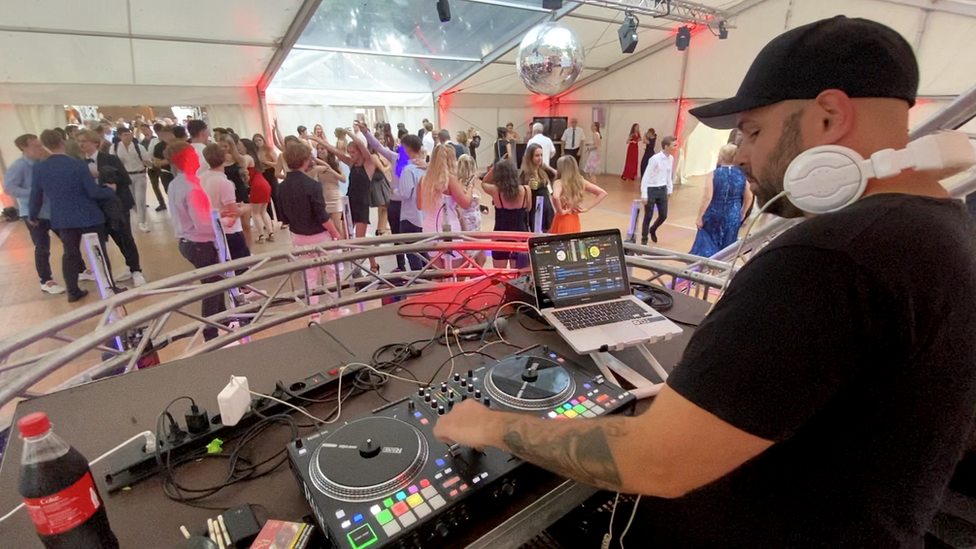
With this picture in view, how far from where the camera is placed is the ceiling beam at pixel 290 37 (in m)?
6.33

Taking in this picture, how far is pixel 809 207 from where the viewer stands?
0.76 metres

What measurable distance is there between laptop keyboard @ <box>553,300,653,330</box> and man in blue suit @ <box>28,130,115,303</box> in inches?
175

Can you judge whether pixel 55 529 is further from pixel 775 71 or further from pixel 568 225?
pixel 568 225

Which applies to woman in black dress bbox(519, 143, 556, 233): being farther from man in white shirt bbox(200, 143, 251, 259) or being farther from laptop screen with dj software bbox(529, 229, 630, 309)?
laptop screen with dj software bbox(529, 229, 630, 309)

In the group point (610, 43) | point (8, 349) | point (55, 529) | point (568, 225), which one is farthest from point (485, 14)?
point (55, 529)

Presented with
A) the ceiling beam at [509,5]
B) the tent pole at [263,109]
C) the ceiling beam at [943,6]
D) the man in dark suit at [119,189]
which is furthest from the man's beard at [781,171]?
the tent pole at [263,109]

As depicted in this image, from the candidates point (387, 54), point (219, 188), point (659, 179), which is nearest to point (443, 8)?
point (659, 179)

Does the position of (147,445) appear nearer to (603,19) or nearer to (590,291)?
(590,291)

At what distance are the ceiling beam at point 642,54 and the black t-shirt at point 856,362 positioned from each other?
11088 millimetres

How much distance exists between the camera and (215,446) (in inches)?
39.1

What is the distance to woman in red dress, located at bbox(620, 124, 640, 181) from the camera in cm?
1181

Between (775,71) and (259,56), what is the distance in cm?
890

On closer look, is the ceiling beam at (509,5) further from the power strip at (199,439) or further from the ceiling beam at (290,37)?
the power strip at (199,439)

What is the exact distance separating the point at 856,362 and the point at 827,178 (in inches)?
11.2
